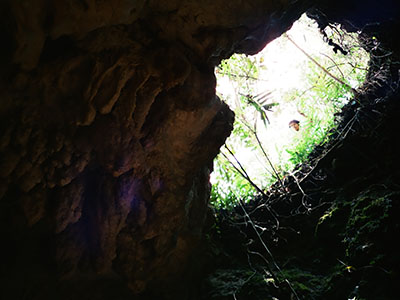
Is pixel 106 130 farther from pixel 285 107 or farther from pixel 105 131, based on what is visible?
pixel 285 107

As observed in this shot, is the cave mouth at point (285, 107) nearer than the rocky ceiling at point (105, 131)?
No

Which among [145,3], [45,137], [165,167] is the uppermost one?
[145,3]

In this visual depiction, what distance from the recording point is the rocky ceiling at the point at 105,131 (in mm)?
2127

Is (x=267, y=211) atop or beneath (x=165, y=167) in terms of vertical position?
beneath

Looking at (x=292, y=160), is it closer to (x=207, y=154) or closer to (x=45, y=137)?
(x=207, y=154)

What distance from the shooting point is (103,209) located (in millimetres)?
2648

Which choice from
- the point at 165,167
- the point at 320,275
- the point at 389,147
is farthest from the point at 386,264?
the point at 165,167

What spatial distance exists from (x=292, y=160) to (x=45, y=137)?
4089 mm

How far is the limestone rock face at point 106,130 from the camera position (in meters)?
2.13

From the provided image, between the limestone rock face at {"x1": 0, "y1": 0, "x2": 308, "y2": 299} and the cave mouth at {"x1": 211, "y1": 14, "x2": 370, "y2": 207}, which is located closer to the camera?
the limestone rock face at {"x1": 0, "y1": 0, "x2": 308, "y2": 299}

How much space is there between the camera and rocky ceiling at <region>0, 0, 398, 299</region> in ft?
6.98

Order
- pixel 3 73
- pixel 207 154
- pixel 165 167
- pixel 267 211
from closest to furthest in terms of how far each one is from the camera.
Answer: pixel 3 73 < pixel 165 167 < pixel 207 154 < pixel 267 211

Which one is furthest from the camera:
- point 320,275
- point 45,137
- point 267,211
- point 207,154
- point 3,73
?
point 267,211

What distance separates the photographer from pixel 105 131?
8.41 ft
